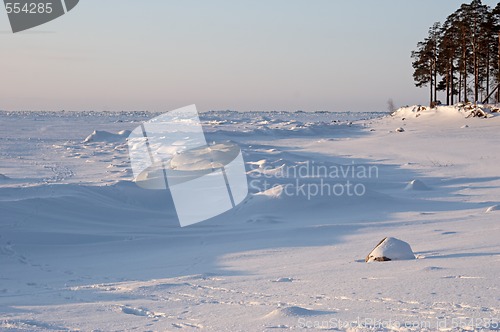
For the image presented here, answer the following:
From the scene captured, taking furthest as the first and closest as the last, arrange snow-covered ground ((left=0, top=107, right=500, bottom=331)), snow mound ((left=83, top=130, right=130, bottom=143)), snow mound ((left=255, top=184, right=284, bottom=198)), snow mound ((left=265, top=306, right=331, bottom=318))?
1. snow mound ((left=83, top=130, right=130, bottom=143))
2. snow mound ((left=255, top=184, right=284, bottom=198))
3. snow-covered ground ((left=0, top=107, right=500, bottom=331))
4. snow mound ((left=265, top=306, right=331, bottom=318))

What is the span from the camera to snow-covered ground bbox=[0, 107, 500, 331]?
4.80 meters

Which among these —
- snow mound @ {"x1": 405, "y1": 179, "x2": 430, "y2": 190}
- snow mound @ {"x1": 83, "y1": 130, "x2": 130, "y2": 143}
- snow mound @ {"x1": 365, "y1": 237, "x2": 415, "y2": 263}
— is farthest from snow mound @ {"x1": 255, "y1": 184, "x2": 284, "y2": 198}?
snow mound @ {"x1": 83, "y1": 130, "x2": 130, "y2": 143}

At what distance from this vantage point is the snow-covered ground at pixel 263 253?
4797 mm

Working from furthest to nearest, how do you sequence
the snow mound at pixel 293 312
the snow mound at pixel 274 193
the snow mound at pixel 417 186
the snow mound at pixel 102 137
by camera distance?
1. the snow mound at pixel 102 137
2. the snow mound at pixel 417 186
3. the snow mound at pixel 274 193
4. the snow mound at pixel 293 312

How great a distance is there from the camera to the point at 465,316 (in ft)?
13.9

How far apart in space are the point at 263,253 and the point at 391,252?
2288mm

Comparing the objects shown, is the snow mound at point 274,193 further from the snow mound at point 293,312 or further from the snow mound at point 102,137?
the snow mound at point 102,137

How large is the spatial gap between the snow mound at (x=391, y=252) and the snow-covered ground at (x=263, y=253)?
8.1 inches

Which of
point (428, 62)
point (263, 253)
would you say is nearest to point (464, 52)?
point (428, 62)

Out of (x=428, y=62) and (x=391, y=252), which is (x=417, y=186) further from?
(x=428, y=62)

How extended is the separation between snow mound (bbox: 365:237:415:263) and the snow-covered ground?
21 centimetres

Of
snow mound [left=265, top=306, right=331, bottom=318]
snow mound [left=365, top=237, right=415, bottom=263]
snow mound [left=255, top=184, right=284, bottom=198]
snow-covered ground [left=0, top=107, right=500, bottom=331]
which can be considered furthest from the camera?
snow mound [left=255, top=184, right=284, bottom=198]

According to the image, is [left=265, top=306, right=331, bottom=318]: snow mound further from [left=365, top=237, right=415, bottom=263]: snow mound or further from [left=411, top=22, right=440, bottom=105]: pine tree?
[left=411, top=22, right=440, bottom=105]: pine tree

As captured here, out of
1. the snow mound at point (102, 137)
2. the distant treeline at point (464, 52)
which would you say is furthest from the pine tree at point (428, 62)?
the snow mound at point (102, 137)
